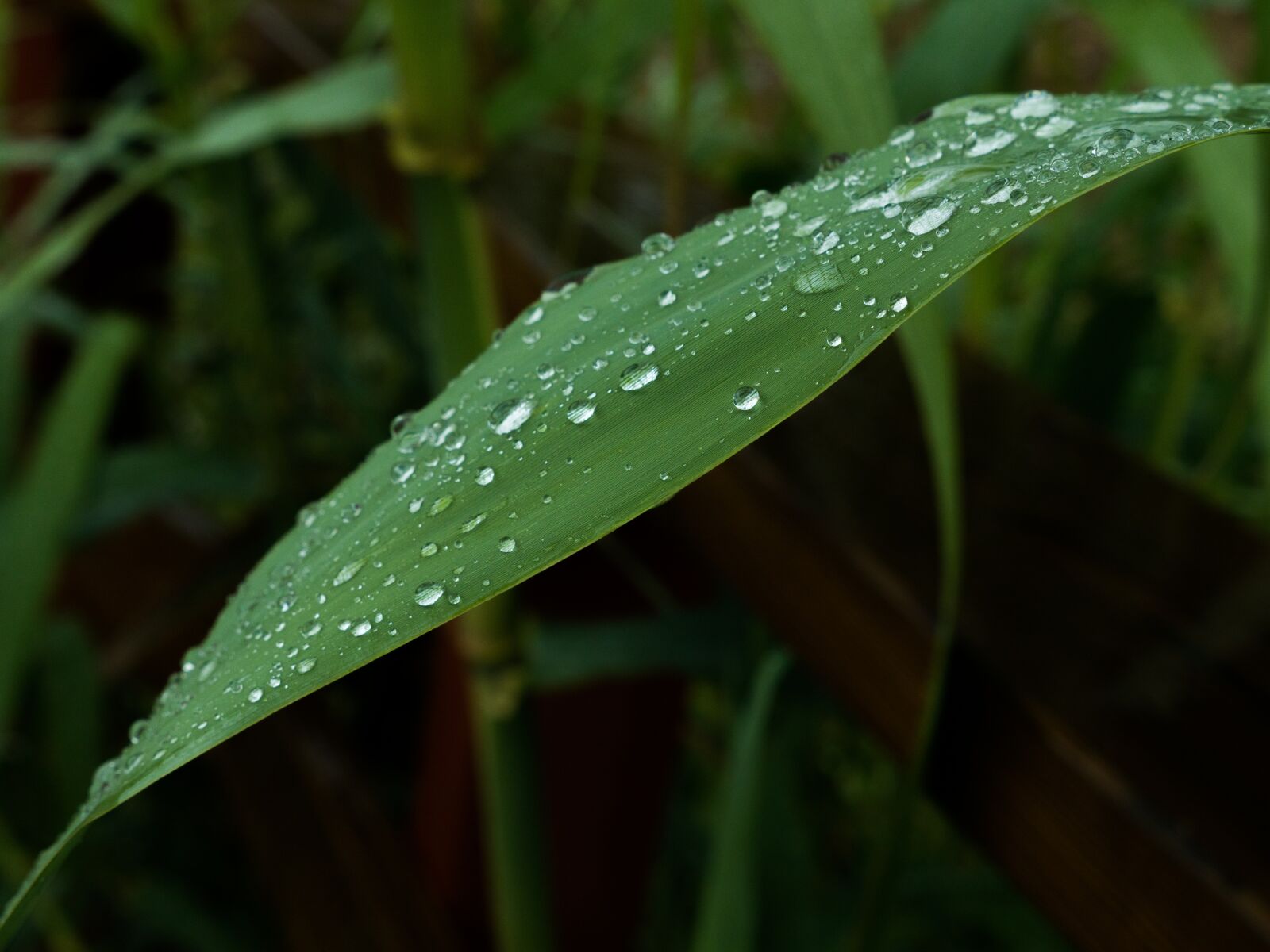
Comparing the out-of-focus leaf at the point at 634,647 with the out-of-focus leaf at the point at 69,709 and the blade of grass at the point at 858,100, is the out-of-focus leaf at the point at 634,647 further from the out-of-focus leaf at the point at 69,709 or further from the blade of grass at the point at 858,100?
the out-of-focus leaf at the point at 69,709

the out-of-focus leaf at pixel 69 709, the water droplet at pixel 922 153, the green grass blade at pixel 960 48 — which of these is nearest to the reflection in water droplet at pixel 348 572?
the water droplet at pixel 922 153

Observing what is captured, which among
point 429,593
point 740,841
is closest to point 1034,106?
point 429,593

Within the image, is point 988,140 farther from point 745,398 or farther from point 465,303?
point 465,303

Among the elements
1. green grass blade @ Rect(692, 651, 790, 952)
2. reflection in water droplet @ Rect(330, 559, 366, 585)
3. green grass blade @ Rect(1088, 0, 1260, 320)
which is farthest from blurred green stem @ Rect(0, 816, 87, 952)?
green grass blade @ Rect(1088, 0, 1260, 320)

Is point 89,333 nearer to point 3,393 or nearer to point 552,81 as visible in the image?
point 3,393

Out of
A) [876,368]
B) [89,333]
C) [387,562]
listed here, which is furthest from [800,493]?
[89,333]

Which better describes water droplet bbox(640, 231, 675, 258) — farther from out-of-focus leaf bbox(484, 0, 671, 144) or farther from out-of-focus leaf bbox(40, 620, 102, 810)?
out-of-focus leaf bbox(40, 620, 102, 810)
